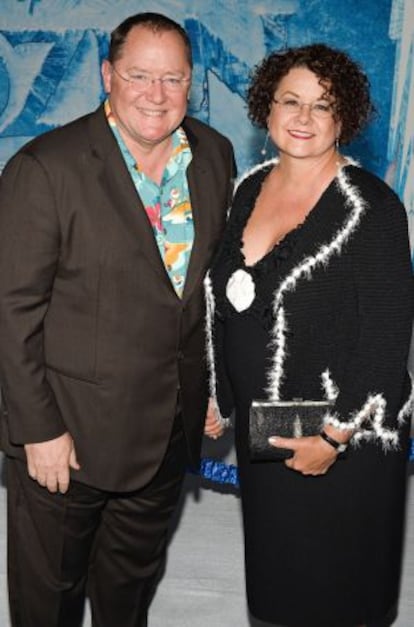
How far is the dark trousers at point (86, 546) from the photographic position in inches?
108

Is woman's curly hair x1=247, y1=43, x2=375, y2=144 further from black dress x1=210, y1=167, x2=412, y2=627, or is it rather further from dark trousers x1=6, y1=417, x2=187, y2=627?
dark trousers x1=6, y1=417, x2=187, y2=627

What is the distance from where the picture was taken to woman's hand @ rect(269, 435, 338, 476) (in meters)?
2.55

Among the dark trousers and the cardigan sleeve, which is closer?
the cardigan sleeve

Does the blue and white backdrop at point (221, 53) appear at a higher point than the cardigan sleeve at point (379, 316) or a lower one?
higher

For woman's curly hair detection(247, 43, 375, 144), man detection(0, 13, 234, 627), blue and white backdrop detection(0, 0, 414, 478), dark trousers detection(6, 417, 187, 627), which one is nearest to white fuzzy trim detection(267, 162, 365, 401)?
woman's curly hair detection(247, 43, 375, 144)

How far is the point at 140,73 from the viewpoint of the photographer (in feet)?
8.10

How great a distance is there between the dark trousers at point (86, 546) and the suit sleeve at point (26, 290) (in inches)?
10.5

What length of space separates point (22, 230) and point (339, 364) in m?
0.87

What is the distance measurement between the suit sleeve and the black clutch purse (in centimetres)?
52

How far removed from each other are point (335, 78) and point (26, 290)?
940mm

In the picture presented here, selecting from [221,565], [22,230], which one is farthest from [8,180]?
[221,565]

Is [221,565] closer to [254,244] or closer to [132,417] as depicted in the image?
[132,417]

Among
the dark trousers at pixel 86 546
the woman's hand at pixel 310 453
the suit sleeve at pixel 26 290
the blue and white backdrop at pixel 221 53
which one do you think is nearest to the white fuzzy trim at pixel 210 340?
the dark trousers at pixel 86 546

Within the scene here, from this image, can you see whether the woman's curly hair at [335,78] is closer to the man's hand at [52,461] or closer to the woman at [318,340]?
the woman at [318,340]
